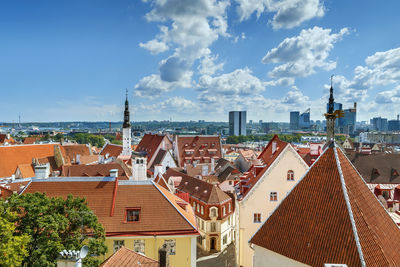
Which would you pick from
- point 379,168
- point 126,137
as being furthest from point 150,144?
point 379,168

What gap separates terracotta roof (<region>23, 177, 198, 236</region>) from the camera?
64.0ft

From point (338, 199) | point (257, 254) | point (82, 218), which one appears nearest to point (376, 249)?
point (338, 199)

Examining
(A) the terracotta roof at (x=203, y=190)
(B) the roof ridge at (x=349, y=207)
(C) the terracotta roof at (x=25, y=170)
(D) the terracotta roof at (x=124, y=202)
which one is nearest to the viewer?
(B) the roof ridge at (x=349, y=207)

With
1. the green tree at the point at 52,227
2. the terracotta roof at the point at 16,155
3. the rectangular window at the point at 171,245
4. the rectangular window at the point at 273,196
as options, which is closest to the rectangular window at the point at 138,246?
→ the rectangular window at the point at 171,245

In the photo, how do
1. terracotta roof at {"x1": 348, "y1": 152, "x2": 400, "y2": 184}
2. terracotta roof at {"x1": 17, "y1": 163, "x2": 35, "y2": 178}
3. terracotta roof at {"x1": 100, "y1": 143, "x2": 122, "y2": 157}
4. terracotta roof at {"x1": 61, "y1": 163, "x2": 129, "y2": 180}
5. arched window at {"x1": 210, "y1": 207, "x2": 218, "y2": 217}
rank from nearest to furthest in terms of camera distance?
arched window at {"x1": 210, "y1": 207, "x2": 218, "y2": 217} → terracotta roof at {"x1": 348, "y1": 152, "x2": 400, "y2": 184} → terracotta roof at {"x1": 61, "y1": 163, "x2": 129, "y2": 180} → terracotta roof at {"x1": 17, "y1": 163, "x2": 35, "y2": 178} → terracotta roof at {"x1": 100, "y1": 143, "x2": 122, "y2": 157}

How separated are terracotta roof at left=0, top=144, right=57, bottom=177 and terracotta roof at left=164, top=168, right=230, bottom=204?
3398 centimetres

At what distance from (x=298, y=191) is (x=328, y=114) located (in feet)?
15.9

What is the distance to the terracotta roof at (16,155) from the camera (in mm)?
52519

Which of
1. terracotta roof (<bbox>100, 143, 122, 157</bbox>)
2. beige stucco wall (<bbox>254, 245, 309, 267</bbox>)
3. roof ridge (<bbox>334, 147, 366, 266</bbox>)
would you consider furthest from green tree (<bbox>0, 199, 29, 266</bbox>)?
terracotta roof (<bbox>100, 143, 122, 157</bbox>)

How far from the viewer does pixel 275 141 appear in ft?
107

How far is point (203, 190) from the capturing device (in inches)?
1489

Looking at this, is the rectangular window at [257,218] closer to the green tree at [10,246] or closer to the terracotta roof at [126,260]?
the terracotta roof at [126,260]

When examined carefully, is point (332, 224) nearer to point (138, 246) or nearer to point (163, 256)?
point (163, 256)

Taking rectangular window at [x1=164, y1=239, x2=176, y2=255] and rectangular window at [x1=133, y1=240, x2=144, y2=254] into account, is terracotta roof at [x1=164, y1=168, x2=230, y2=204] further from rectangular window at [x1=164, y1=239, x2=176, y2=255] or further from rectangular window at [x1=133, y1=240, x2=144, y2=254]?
rectangular window at [x1=133, y1=240, x2=144, y2=254]
